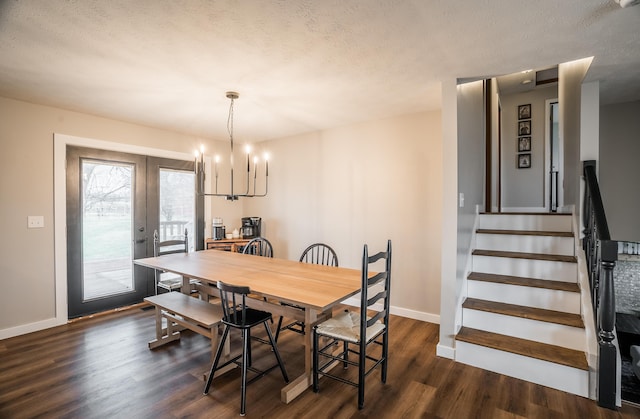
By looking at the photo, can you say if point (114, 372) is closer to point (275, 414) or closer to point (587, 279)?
point (275, 414)

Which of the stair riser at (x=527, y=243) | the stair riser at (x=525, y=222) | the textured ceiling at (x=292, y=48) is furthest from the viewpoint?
the stair riser at (x=525, y=222)

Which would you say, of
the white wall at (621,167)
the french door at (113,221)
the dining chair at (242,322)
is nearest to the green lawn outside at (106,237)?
the french door at (113,221)

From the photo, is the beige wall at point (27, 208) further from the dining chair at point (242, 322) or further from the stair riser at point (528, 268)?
the stair riser at point (528, 268)

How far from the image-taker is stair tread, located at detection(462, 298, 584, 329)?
7.77ft

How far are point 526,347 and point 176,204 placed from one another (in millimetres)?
4376

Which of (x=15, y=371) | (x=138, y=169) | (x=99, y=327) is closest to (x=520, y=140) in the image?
(x=138, y=169)

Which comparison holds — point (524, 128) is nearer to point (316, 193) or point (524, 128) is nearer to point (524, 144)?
point (524, 144)

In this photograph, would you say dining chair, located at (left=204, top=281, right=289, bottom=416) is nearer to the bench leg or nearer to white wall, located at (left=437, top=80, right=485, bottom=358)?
the bench leg

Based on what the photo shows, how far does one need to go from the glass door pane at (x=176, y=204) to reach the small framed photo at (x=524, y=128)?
523 cm

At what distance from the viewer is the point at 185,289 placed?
122 inches

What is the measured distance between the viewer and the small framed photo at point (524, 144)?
4848 mm

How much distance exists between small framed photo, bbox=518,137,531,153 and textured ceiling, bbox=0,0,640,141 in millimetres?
1657

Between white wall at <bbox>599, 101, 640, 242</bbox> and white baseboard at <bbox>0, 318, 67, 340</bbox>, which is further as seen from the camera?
white wall at <bbox>599, 101, 640, 242</bbox>

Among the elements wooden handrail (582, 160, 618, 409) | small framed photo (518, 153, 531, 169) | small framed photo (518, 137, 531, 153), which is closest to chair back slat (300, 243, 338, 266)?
wooden handrail (582, 160, 618, 409)
